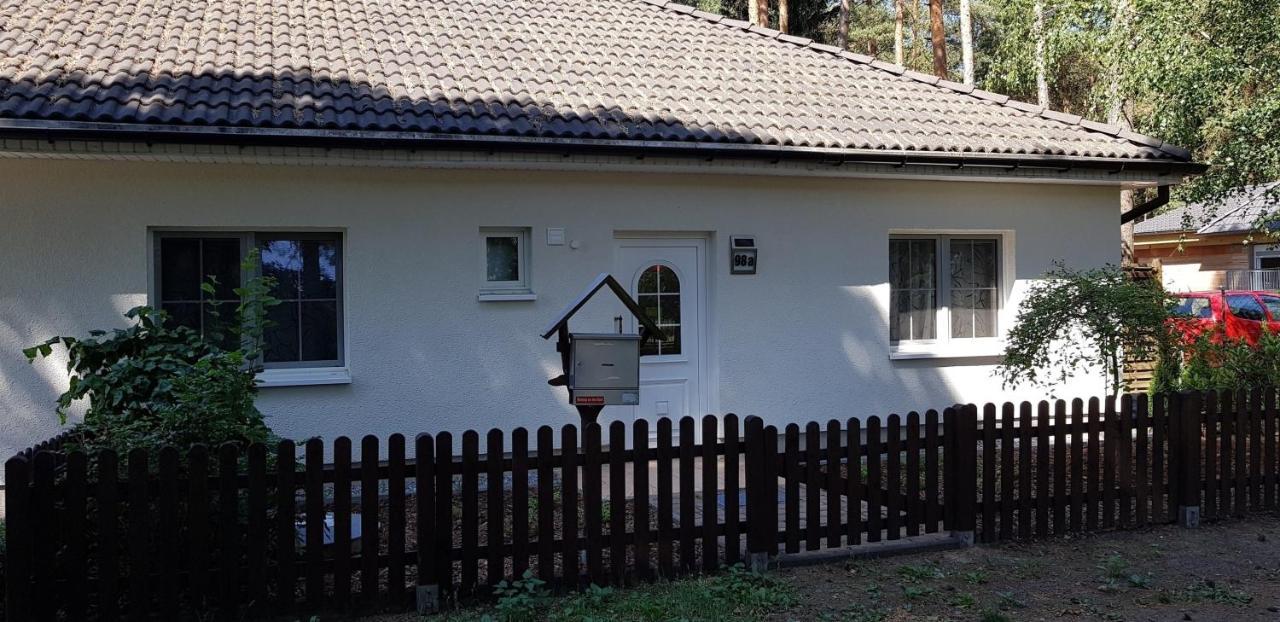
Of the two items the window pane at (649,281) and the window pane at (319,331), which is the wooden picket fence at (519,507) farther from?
the window pane at (649,281)

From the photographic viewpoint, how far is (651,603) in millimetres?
5238

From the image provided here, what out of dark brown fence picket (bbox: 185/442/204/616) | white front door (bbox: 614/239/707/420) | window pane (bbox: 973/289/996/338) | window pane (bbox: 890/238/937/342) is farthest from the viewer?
window pane (bbox: 973/289/996/338)

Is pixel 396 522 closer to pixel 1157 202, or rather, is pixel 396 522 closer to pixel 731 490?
pixel 731 490

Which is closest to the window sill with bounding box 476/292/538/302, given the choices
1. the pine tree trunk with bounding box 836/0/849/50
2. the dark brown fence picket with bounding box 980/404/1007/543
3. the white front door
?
the white front door

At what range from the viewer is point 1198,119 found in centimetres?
1242

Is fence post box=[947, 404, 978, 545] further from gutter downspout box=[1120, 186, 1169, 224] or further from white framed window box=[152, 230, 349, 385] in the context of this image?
gutter downspout box=[1120, 186, 1169, 224]

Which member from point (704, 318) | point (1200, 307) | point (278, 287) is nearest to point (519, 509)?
point (278, 287)

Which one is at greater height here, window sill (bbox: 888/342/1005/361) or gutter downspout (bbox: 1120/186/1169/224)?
gutter downspout (bbox: 1120/186/1169/224)

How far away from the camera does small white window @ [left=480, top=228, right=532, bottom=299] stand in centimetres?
878

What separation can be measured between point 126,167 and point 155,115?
637 millimetres

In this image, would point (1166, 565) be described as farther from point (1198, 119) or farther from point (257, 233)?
point (1198, 119)

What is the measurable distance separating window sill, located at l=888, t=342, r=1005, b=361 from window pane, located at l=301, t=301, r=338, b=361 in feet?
16.7

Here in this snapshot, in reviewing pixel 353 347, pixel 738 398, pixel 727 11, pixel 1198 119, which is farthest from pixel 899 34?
pixel 353 347

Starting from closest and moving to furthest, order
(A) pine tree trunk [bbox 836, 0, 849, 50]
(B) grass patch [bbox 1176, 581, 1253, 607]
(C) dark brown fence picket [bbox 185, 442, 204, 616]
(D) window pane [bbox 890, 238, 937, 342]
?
(C) dark brown fence picket [bbox 185, 442, 204, 616] < (B) grass patch [bbox 1176, 581, 1253, 607] < (D) window pane [bbox 890, 238, 937, 342] < (A) pine tree trunk [bbox 836, 0, 849, 50]
